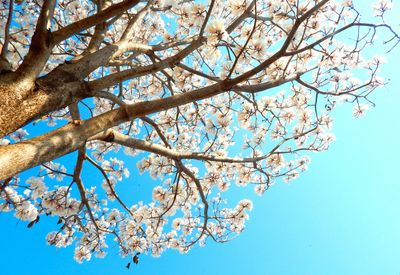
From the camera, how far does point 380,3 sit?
292 cm

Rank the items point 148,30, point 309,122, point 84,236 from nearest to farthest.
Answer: point 309,122 < point 84,236 < point 148,30

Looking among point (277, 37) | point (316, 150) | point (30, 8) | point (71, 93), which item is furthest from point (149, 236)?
point (30, 8)

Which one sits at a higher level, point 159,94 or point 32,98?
point 159,94

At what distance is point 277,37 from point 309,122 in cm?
138

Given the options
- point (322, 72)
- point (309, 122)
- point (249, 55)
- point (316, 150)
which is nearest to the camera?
point (249, 55)

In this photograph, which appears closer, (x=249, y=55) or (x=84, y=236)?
(x=249, y=55)

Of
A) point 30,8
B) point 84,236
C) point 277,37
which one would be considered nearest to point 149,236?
point 84,236

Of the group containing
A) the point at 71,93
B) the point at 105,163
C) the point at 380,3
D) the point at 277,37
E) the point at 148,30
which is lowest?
the point at 71,93

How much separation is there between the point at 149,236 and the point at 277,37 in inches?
129

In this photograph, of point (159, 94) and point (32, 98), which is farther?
point (159, 94)

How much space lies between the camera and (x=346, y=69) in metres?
3.54

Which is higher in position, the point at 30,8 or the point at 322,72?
the point at 30,8

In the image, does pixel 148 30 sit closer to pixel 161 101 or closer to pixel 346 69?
pixel 346 69

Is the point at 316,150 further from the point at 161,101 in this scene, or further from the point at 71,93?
the point at 71,93
